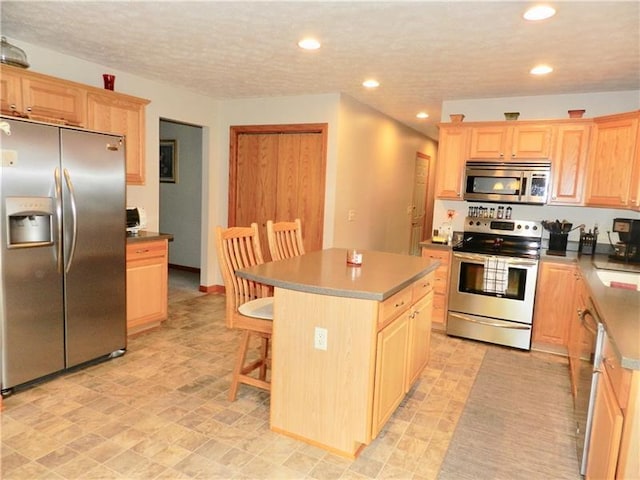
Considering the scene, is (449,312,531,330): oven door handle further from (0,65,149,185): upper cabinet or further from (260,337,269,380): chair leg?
(0,65,149,185): upper cabinet

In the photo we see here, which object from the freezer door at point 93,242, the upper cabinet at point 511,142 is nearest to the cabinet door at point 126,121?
the freezer door at point 93,242

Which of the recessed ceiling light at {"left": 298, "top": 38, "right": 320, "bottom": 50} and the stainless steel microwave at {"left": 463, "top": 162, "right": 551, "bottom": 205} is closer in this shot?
the recessed ceiling light at {"left": 298, "top": 38, "right": 320, "bottom": 50}

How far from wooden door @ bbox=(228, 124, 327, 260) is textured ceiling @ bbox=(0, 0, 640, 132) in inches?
27.9

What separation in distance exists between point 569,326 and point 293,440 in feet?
8.93

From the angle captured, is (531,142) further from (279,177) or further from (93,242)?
(93,242)

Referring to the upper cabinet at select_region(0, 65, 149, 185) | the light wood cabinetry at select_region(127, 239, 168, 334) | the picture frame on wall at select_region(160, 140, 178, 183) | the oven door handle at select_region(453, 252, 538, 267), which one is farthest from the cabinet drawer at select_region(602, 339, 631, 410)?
the picture frame on wall at select_region(160, 140, 178, 183)

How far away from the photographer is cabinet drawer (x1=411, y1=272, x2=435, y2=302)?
2.68m

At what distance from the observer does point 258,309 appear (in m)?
2.71

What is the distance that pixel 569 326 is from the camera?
3748 mm

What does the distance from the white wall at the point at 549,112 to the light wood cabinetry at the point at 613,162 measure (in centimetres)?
37

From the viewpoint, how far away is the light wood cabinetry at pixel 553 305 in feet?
12.5

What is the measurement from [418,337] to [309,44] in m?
2.21

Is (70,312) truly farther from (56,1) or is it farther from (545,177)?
(545,177)

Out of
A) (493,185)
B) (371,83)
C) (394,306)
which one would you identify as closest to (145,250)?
(394,306)
